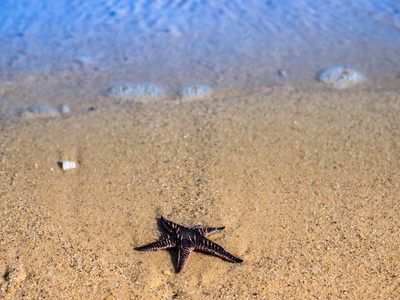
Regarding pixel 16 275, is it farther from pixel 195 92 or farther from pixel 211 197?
pixel 195 92

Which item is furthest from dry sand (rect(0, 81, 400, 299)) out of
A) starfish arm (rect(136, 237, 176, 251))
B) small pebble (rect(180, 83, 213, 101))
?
small pebble (rect(180, 83, 213, 101))

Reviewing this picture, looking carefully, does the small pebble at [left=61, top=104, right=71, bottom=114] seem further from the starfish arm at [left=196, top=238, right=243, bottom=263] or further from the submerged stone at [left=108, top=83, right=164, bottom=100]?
the starfish arm at [left=196, top=238, right=243, bottom=263]

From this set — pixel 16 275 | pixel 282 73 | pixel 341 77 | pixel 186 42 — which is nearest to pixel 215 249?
pixel 16 275

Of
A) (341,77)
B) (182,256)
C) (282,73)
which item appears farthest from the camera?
(282,73)

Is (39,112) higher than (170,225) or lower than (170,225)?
lower

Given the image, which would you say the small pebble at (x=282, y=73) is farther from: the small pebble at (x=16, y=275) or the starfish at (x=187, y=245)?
the small pebble at (x=16, y=275)

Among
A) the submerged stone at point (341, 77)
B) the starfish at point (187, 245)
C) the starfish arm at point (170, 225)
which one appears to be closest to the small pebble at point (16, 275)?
the starfish at point (187, 245)

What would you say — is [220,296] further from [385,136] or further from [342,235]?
[385,136]

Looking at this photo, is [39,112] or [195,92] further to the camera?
[195,92]
